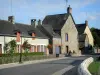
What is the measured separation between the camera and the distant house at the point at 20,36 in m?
46.2

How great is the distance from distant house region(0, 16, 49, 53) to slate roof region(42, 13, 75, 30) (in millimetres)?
8489

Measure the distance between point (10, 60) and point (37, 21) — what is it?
95.8ft

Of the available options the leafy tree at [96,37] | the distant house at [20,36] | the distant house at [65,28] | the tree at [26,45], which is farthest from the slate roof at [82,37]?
the tree at [26,45]

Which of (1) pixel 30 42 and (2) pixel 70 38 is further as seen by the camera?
(2) pixel 70 38

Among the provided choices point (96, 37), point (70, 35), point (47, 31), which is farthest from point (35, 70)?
point (96, 37)

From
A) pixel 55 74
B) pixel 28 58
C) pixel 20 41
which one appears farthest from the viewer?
pixel 20 41

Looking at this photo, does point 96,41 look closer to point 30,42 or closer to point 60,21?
point 60,21

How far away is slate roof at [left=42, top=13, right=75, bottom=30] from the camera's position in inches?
2665

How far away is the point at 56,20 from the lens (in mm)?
70188

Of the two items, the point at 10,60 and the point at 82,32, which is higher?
the point at 82,32

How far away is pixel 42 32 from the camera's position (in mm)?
62969

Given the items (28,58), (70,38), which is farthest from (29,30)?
(70,38)

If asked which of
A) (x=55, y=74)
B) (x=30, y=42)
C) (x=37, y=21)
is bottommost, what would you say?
(x=55, y=74)

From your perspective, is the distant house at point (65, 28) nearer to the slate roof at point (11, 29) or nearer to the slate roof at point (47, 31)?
the slate roof at point (47, 31)
